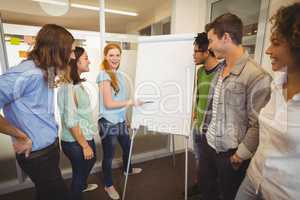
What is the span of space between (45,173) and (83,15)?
2564 millimetres

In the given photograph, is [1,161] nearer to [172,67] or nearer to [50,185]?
[50,185]

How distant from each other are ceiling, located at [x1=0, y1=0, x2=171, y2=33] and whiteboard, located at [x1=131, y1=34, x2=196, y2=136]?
0.96m

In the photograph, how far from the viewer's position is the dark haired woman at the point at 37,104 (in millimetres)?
911

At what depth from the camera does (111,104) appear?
1612 millimetres

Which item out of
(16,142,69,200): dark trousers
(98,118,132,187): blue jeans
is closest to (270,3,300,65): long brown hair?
(16,142,69,200): dark trousers

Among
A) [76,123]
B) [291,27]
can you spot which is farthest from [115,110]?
[291,27]

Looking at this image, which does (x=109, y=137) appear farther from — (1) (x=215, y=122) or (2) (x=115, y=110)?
(1) (x=215, y=122)

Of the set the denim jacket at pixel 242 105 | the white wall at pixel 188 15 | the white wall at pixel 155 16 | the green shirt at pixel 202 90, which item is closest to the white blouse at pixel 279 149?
the denim jacket at pixel 242 105

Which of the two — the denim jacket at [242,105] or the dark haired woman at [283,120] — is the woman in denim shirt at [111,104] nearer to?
the denim jacket at [242,105]

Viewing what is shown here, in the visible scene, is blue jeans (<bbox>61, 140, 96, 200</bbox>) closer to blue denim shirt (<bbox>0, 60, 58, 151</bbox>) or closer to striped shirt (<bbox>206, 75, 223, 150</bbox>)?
blue denim shirt (<bbox>0, 60, 58, 151</bbox>)

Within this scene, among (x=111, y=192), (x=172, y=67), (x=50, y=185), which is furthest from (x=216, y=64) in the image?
(x=111, y=192)

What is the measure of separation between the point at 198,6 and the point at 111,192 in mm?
2892

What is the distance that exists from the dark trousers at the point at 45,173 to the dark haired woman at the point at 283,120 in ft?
3.96

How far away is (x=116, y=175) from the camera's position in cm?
232
